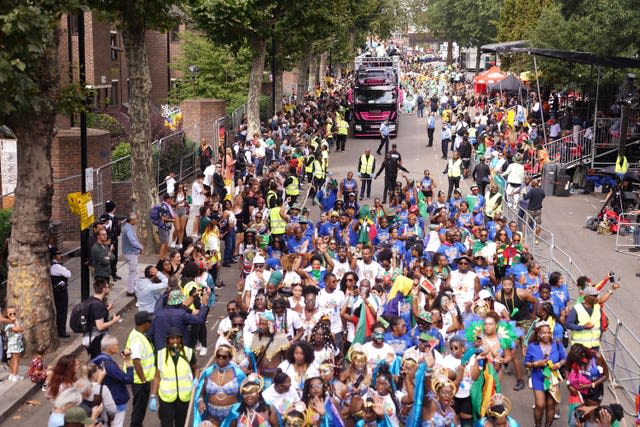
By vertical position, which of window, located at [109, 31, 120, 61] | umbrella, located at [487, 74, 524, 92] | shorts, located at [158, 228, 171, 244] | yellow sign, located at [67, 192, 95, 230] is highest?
window, located at [109, 31, 120, 61]

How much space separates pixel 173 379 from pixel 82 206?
6131 mm

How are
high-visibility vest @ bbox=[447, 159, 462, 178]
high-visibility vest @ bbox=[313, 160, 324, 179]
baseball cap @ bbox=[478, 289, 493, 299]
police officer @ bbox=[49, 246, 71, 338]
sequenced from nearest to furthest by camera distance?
baseball cap @ bbox=[478, 289, 493, 299]
police officer @ bbox=[49, 246, 71, 338]
high-visibility vest @ bbox=[447, 159, 462, 178]
high-visibility vest @ bbox=[313, 160, 324, 179]

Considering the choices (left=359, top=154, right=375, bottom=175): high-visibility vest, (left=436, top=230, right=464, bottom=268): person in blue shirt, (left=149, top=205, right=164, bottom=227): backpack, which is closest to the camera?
(left=436, top=230, right=464, bottom=268): person in blue shirt

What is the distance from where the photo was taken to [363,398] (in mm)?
8875

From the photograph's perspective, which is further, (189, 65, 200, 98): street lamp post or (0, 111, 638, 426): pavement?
(189, 65, 200, 98): street lamp post

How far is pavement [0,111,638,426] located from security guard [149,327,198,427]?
5.00 feet

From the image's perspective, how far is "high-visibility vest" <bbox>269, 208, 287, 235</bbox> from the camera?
17.7 metres

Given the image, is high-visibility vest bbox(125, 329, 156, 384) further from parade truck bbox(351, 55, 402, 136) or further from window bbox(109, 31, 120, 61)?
window bbox(109, 31, 120, 61)

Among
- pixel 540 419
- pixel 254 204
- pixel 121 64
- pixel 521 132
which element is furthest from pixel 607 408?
pixel 121 64

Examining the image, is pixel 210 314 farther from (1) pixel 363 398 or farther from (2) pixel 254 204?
(1) pixel 363 398

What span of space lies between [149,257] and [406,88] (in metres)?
46.9

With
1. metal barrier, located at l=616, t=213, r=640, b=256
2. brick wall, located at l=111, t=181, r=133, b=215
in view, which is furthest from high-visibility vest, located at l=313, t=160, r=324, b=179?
metal barrier, located at l=616, t=213, r=640, b=256

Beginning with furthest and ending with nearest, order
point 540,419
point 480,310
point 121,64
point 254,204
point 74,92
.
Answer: point 121,64, point 254,204, point 74,92, point 480,310, point 540,419

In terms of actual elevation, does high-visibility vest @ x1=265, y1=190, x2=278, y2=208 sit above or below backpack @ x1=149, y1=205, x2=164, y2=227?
above
